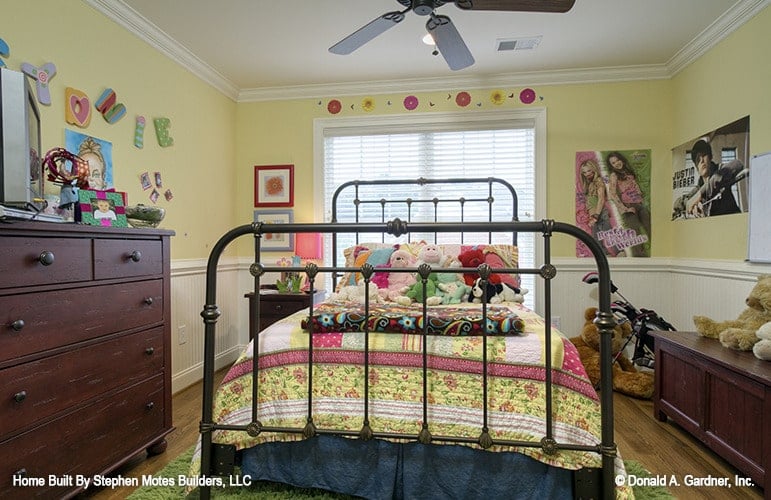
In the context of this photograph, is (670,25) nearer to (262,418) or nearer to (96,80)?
(262,418)

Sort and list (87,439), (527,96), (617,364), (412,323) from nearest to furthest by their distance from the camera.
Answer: (412,323)
(87,439)
(617,364)
(527,96)

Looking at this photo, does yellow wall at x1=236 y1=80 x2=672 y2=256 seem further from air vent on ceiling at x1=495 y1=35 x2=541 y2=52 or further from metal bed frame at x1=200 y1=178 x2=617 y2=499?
metal bed frame at x1=200 y1=178 x2=617 y2=499

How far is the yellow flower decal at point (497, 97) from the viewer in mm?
3547

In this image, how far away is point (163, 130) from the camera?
9.49ft

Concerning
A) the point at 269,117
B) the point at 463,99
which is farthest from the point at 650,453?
the point at 269,117

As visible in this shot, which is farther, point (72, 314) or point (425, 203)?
point (425, 203)

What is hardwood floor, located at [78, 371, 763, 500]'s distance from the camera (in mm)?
1753

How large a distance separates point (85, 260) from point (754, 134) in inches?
140

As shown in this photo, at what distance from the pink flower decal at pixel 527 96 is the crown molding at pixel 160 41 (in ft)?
8.43

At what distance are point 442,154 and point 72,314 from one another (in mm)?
2931

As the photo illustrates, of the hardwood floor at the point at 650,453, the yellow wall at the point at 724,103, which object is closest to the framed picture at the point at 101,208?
the hardwood floor at the point at 650,453

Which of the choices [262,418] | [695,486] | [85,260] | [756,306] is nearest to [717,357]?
[756,306]

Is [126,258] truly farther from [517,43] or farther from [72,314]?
[517,43]

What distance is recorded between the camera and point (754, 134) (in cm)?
244
